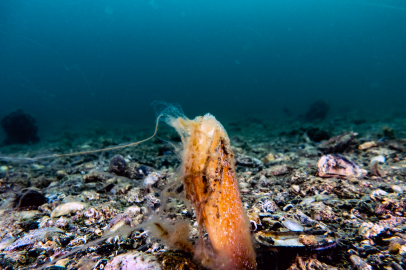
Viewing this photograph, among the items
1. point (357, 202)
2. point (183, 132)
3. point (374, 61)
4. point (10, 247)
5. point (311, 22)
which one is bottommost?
point (10, 247)

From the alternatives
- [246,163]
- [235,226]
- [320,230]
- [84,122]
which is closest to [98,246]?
[235,226]

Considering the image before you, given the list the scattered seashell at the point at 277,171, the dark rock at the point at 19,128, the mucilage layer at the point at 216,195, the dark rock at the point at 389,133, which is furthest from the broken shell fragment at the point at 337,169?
the dark rock at the point at 19,128

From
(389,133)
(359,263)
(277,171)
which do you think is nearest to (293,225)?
(359,263)

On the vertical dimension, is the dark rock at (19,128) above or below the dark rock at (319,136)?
below

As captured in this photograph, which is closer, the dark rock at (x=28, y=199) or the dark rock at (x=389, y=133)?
the dark rock at (x=28, y=199)

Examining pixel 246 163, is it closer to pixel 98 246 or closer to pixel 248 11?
pixel 98 246

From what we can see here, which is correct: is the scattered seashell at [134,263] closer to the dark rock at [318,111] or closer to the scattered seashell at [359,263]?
the scattered seashell at [359,263]

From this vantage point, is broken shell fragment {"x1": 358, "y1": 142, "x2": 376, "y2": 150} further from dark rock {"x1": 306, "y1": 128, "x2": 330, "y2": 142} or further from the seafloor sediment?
dark rock {"x1": 306, "y1": 128, "x2": 330, "y2": 142}

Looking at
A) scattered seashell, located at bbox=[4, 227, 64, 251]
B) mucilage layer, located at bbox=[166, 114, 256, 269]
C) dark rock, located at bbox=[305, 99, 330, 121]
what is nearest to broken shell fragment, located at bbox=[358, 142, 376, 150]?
mucilage layer, located at bbox=[166, 114, 256, 269]
